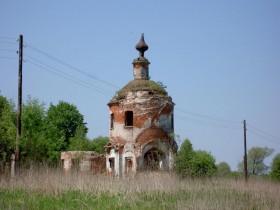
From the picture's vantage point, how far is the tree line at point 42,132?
68.7 feet

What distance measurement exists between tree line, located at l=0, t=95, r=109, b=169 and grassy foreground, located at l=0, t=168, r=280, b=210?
3301 mm

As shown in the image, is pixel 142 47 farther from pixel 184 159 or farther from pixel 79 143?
pixel 79 143

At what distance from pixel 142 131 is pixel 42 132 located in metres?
11.7

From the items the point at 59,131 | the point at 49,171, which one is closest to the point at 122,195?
the point at 49,171

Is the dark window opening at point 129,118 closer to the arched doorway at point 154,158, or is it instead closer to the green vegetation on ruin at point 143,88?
the green vegetation on ruin at point 143,88

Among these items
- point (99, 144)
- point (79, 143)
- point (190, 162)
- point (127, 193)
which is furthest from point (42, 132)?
point (127, 193)

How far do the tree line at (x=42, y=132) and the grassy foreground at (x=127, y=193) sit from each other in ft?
10.8

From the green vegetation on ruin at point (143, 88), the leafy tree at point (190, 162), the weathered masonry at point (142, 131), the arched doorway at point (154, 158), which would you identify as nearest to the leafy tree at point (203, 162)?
the leafy tree at point (190, 162)

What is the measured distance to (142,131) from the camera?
959 inches

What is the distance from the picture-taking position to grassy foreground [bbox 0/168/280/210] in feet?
35.9

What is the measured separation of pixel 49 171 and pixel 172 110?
12455 millimetres

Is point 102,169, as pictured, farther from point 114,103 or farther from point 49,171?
point 49,171

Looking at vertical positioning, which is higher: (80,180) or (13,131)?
(13,131)

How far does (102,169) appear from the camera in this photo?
89.6 ft
